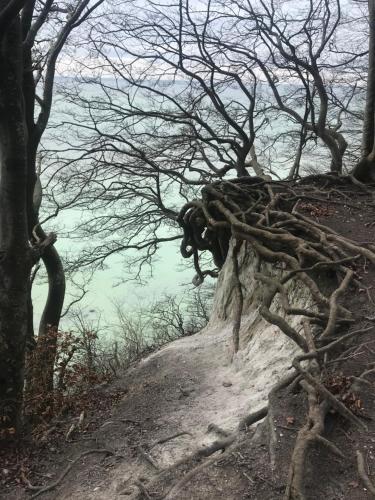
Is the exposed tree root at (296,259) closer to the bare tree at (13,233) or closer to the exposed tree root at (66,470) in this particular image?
the exposed tree root at (66,470)

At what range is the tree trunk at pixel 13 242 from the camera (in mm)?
5352

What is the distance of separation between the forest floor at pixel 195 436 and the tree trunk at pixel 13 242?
2.01 ft

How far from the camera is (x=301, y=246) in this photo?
5.73m

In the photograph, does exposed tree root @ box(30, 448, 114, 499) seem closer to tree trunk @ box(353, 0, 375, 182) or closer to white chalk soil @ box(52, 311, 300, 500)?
white chalk soil @ box(52, 311, 300, 500)

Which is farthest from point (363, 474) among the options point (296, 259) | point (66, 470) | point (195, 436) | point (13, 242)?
point (13, 242)

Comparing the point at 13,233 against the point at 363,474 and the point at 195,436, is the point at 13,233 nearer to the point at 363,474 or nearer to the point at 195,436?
the point at 195,436

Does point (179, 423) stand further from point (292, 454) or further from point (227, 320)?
point (227, 320)

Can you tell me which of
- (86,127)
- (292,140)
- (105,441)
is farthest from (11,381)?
(292,140)

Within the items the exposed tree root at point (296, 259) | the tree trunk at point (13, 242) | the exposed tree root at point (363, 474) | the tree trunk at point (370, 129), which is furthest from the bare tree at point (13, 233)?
the tree trunk at point (370, 129)

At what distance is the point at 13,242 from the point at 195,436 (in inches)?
114

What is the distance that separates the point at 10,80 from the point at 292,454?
454 cm

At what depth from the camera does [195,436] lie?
4.60 meters

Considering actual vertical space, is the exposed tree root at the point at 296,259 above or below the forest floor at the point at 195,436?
above

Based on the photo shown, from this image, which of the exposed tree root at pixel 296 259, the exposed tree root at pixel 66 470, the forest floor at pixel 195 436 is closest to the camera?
the forest floor at pixel 195 436
